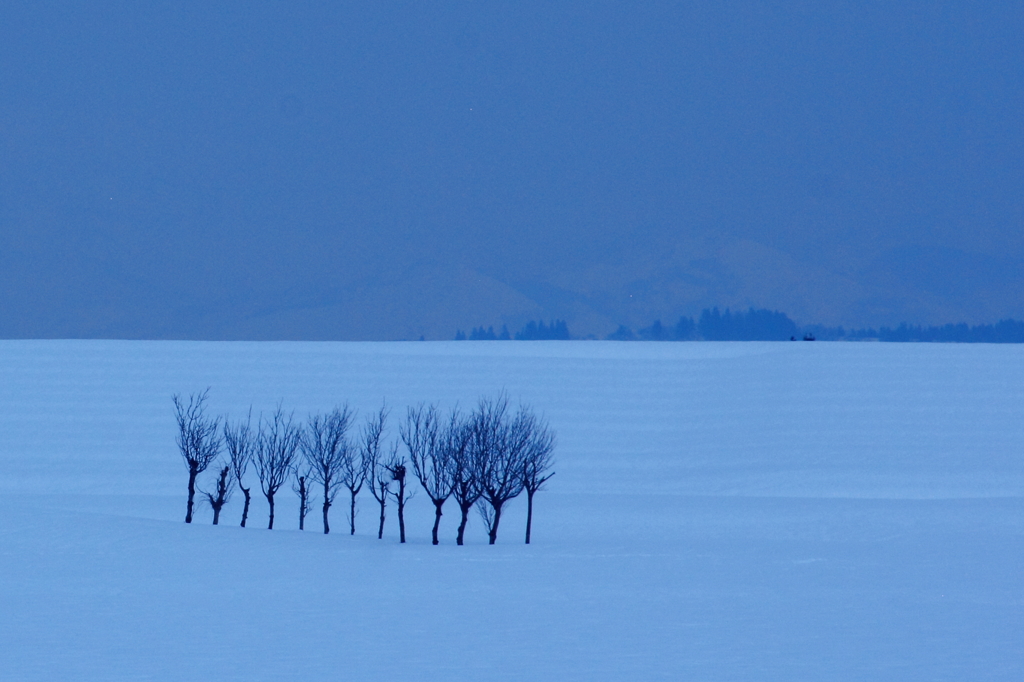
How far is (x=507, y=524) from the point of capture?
34594 mm

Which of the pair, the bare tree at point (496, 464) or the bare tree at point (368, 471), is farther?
the bare tree at point (368, 471)

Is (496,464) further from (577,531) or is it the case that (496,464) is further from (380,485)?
(380,485)

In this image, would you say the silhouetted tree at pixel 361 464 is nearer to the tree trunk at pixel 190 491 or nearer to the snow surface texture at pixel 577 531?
the snow surface texture at pixel 577 531

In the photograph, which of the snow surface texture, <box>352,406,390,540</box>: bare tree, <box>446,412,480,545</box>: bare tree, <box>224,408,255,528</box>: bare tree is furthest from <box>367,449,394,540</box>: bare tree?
<box>224,408,255,528</box>: bare tree

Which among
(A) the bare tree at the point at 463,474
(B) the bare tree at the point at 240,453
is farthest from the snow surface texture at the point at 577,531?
(B) the bare tree at the point at 240,453

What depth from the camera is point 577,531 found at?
1284 inches

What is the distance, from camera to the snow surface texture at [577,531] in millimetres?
13984

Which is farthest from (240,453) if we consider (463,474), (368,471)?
(463,474)

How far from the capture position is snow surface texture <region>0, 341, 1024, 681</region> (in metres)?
14.0

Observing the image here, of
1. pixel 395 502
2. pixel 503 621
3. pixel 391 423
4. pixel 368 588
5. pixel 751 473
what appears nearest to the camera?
pixel 503 621

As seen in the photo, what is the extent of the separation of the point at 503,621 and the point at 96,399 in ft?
143

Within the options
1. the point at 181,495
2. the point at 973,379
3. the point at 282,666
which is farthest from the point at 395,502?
the point at 973,379

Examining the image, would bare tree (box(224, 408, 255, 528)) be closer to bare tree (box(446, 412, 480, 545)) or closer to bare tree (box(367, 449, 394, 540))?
bare tree (box(367, 449, 394, 540))

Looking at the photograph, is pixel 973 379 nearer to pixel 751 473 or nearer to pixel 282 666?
pixel 751 473
